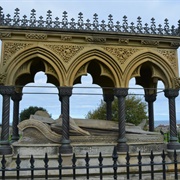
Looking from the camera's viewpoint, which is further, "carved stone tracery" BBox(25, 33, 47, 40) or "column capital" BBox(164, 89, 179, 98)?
"column capital" BBox(164, 89, 179, 98)

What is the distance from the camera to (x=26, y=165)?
21.9 feet

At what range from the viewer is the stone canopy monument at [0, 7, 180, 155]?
7.00 m

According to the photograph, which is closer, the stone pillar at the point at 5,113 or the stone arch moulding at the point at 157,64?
the stone pillar at the point at 5,113

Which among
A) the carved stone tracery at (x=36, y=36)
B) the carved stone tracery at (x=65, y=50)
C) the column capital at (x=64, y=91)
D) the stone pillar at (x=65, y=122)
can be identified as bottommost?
the stone pillar at (x=65, y=122)

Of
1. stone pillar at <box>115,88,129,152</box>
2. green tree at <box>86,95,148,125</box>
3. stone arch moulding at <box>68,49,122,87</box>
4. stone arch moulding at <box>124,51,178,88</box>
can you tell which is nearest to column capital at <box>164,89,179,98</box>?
stone arch moulding at <box>124,51,178,88</box>

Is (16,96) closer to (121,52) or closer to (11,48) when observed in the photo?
(11,48)

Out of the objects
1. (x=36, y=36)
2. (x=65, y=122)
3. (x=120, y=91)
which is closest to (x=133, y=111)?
(x=120, y=91)

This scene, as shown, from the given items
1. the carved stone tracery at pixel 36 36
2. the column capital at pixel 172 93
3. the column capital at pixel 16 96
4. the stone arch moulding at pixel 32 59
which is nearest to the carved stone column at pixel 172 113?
the column capital at pixel 172 93

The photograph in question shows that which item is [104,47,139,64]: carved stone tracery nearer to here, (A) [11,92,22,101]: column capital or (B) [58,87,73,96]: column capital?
A: (B) [58,87,73,96]: column capital

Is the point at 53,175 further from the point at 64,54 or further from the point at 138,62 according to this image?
the point at 138,62

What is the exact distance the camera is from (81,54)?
7.35 m

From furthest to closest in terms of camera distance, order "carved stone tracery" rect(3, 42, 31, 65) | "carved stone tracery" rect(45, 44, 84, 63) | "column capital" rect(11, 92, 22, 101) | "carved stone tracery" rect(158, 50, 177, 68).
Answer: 1. "column capital" rect(11, 92, 22, 101)
2. "carved stone tracery" rect(158, 50, 177, 68)
3. "carved stone tracery" rect(45, 44, 84, 63)
4. "carved stone tracery" rect(3, 42, 31, 65)

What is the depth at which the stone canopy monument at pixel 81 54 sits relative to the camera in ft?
23.0

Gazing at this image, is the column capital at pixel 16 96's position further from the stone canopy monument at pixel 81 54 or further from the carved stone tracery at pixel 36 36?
the carved stone tracery at pixel 36 36
